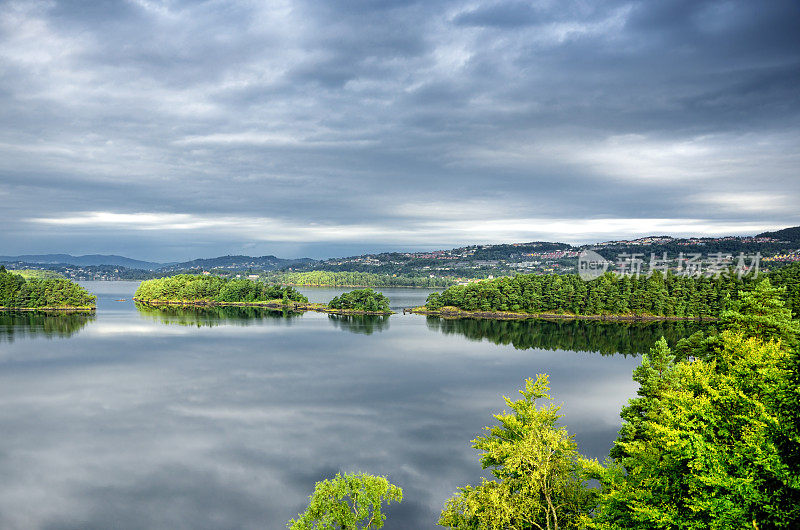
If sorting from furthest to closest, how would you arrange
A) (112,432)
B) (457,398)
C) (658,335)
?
(658,335) < (457,398) < (112,432)

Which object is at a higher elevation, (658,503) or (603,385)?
(658,503)

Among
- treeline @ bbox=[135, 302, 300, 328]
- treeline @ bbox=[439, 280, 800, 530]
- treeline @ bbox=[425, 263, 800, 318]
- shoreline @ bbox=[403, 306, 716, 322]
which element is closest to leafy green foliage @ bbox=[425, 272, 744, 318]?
treeline @ bbox=[425, 263, 800, 318]

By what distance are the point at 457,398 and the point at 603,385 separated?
1707cm

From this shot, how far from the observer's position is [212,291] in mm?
156375

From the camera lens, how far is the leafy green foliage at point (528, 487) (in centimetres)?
1517

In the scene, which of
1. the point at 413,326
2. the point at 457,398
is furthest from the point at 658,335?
the point at 457,398

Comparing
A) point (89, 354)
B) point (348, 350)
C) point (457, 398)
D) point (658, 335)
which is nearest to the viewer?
point (457, 398)

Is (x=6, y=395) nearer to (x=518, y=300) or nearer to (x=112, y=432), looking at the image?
(x=112, y=432)

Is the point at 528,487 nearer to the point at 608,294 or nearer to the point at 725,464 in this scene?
the point at 725,464

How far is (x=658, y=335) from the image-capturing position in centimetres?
8431

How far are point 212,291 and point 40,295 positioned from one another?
4583 centimetres

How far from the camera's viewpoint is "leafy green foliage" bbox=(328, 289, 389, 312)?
126m

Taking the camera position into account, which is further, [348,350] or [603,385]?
[348,350]

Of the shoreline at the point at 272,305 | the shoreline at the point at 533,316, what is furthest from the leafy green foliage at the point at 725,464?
the shoreline at the point at 272,305
